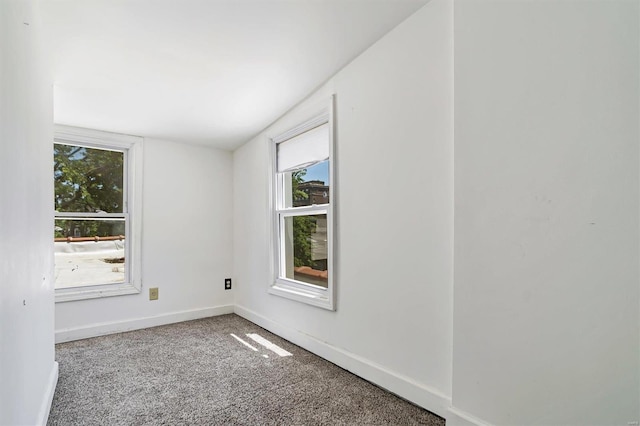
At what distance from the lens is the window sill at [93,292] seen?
110 inches

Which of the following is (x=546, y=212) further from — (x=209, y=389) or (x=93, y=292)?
(x=93, y=292)

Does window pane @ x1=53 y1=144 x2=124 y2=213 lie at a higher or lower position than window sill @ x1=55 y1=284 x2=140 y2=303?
higher

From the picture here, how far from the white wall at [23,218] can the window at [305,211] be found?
5.02 ft

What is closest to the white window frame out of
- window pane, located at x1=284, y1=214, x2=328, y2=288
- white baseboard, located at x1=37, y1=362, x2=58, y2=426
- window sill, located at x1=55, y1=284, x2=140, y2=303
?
window sill, located at x1=55, y1=284, x2=140, y2=303

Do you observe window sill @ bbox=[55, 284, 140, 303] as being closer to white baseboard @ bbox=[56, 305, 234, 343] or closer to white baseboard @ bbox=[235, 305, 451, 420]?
white baseboard @ bbox=[56, 305, 234, 343]

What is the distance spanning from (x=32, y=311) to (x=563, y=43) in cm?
223

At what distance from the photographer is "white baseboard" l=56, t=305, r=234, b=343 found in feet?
9.11

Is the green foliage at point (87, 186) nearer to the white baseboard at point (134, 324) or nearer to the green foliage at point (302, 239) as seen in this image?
the white baseboard at point (134, 324)

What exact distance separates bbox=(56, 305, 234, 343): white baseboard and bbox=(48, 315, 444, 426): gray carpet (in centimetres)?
12

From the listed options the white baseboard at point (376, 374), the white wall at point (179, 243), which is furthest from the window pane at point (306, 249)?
the white wall at point (179, 243)

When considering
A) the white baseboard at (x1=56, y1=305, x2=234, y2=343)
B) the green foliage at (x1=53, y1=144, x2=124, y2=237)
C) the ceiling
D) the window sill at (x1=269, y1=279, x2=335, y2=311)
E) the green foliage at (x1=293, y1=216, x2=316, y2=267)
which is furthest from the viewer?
the green foliage at (x1=53, y1=144, x2=124, y2=237)

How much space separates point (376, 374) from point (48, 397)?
1734 millimetres

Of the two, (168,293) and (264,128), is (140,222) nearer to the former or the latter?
(168,293)

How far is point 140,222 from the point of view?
3154 millimetres
